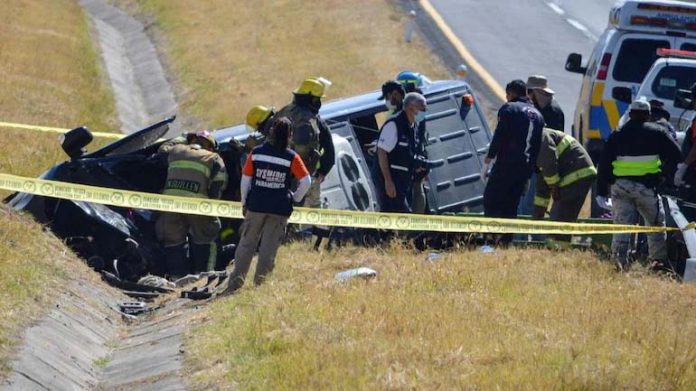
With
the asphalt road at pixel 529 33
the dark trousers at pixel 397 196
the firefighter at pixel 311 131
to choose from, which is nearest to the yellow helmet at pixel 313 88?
the firefighter at pixel 311 131

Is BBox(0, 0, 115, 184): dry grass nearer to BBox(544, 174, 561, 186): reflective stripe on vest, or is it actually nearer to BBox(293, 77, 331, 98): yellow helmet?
BBox(293, 77, 331, 98): yellow helmet

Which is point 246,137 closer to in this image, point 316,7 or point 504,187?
point 504,187

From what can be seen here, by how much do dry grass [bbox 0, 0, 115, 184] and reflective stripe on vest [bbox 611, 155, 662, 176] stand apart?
24.3ft

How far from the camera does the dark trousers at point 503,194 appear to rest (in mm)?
13570

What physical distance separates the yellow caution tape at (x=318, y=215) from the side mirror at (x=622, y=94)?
20.2 ft

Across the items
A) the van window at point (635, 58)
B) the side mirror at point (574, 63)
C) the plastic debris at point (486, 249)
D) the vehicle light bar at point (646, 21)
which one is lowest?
the side mirror at point (574, 63)

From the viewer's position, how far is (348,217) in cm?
1299

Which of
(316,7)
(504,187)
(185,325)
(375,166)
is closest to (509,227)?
(504,187)

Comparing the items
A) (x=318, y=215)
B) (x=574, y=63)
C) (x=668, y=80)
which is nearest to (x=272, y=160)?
(x=318, y=215)

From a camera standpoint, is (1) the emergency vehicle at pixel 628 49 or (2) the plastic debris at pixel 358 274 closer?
(2) the plastic debris at pixel 358 274

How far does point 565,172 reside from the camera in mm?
14148

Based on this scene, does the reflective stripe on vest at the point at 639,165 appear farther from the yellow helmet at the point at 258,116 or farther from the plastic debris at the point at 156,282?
the plastic debris at the point at 156,282

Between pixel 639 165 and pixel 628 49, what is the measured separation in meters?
7.43

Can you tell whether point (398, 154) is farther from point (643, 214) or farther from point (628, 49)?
point (628, 49)
